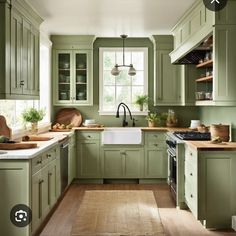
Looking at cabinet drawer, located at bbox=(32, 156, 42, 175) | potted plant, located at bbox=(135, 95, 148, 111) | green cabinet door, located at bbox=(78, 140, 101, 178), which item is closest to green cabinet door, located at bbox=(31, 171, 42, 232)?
cabinet drawer, located at bbox=(32, 156, 42, 175)

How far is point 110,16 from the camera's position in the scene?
17.9 ft

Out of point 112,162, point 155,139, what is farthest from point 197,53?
point 112,162

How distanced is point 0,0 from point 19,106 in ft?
6.56

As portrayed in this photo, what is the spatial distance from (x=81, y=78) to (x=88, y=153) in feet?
4.51

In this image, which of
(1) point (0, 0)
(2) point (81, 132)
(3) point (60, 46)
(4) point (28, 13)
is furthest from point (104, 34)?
(1) point (0, 0)

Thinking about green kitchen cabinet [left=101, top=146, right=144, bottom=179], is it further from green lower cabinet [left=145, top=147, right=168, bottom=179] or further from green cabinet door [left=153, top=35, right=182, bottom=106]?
green cabinet door [left=153, top=35, right=182, bottom=106]

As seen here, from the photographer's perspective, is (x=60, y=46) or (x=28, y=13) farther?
(x=60, y=46)

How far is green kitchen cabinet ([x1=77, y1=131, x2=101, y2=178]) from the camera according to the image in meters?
6.66

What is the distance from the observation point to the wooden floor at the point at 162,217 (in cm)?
411

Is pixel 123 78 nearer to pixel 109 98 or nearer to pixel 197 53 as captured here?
pixel 109 98

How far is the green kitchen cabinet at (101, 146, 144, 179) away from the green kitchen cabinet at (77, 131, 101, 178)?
12cm

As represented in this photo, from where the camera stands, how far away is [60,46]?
22.9ft

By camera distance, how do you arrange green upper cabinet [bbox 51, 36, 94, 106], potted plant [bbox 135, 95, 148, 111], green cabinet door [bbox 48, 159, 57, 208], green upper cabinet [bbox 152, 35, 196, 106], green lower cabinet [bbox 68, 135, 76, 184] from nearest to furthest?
1. green cabinet door [bbox 48, 159, 57, 208]
2. green lower cabinet [bbox 68, 135, 76, 184]
3. green upper cabinet [bbox 152, 35, 196, 106]
4. green upper cabinet [bbox 51, 36, 94, 106]
5. potted plant [bbox 135, 95, 148, 111]

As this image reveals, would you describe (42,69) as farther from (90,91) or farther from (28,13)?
(28,13)
